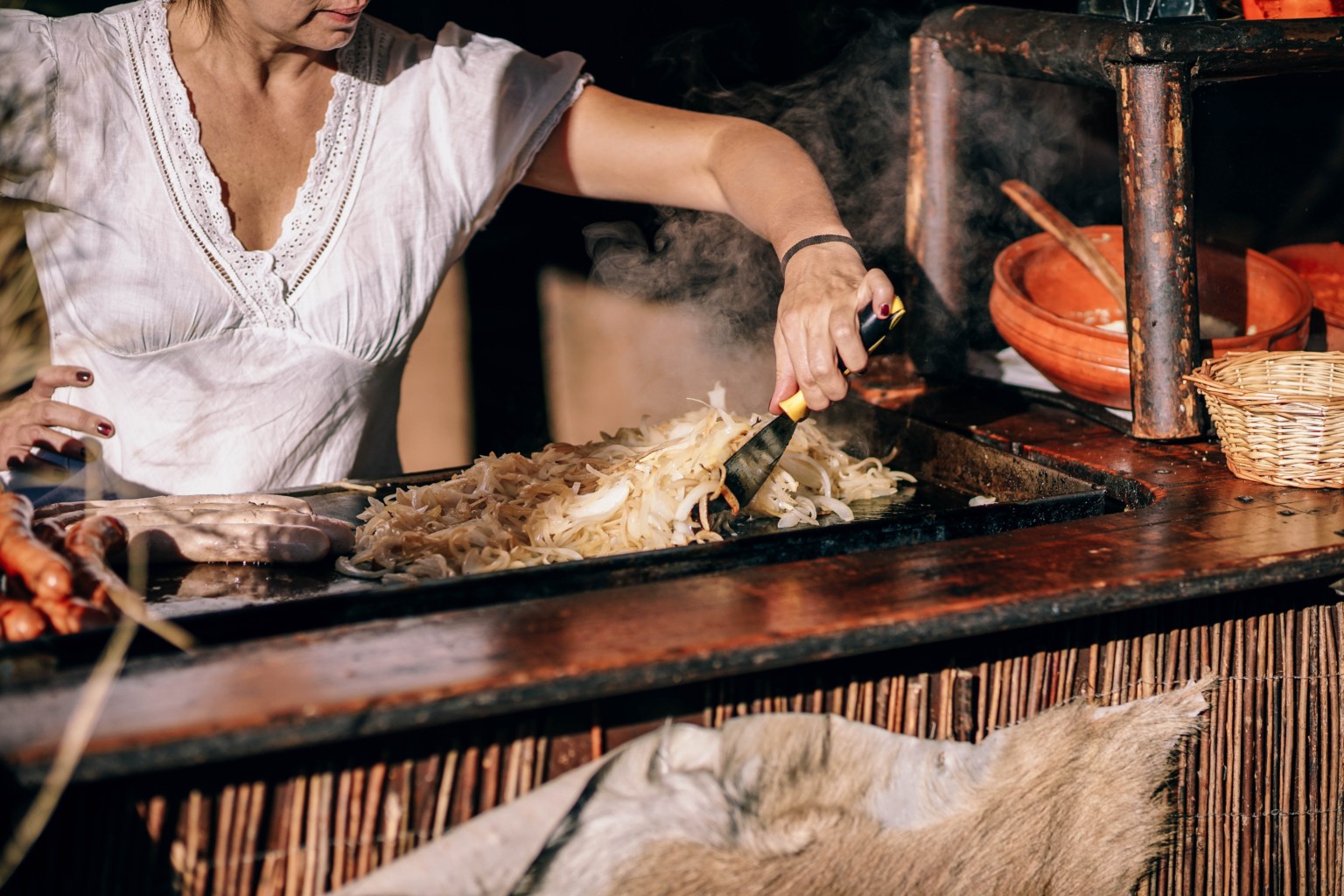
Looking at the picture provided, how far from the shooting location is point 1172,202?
264 cm

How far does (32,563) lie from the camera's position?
1.75 meters

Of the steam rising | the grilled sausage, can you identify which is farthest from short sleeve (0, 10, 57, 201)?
the steam rising

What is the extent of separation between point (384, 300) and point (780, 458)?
1246mm

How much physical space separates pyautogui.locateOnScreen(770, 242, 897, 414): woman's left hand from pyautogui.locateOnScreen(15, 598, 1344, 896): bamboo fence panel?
2.27ft

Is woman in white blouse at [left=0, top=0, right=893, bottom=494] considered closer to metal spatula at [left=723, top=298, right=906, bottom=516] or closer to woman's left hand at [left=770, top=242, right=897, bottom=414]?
woman's left hand at [left=770, top=242, right=897, bottom=414]

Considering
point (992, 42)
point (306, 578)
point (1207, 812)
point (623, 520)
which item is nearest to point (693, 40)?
point (992, 42)

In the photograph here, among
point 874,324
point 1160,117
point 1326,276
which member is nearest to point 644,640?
point 874,324

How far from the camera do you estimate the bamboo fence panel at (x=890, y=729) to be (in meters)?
1.50

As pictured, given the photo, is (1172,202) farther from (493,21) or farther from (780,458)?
(493,21)

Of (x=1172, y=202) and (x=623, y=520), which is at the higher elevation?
(x=1172, y=202)

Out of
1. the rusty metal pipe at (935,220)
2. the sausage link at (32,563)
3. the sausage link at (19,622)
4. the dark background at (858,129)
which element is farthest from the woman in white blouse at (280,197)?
the dark background at (858,129)

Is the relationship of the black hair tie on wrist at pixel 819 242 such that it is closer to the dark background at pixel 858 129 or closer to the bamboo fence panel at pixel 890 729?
the bamboo fence panel at pixel 890 729

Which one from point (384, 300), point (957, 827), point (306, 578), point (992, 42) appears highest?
point (992, 42)

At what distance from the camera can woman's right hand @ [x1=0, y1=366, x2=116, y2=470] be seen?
2.30 metres
